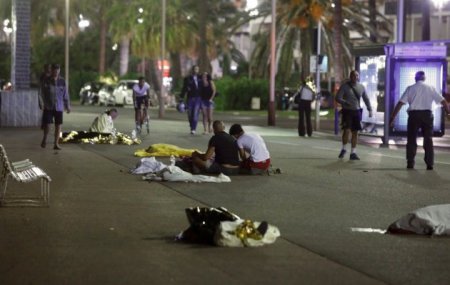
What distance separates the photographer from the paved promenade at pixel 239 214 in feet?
29.8

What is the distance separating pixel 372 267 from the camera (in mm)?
9523

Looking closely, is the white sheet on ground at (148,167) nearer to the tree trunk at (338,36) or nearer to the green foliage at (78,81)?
the tree trunk at (338,36)

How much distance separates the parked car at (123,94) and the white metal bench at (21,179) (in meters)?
50.5

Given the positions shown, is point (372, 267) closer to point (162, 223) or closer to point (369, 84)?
point (162, 223)

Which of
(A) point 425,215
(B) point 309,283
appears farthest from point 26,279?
(A) point 425,215

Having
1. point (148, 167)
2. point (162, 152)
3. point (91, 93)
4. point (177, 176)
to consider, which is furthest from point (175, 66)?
point (177, 176)

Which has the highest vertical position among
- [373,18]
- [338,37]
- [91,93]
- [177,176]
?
[373,18]

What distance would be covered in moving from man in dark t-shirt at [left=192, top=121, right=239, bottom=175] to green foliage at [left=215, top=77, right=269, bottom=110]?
4075 centimetres

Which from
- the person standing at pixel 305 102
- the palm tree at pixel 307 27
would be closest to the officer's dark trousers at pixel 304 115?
the person standing at pixel 305 102

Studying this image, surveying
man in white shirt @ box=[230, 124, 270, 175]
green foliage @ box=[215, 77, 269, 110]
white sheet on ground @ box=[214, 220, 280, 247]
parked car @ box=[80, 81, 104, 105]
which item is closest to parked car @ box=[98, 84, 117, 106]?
parked car @ box=[80, 81, 104, 105]

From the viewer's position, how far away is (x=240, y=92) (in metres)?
58.5

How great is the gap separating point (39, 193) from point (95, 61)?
245 feet

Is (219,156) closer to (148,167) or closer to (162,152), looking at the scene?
(148,167)

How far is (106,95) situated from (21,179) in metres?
54.3
